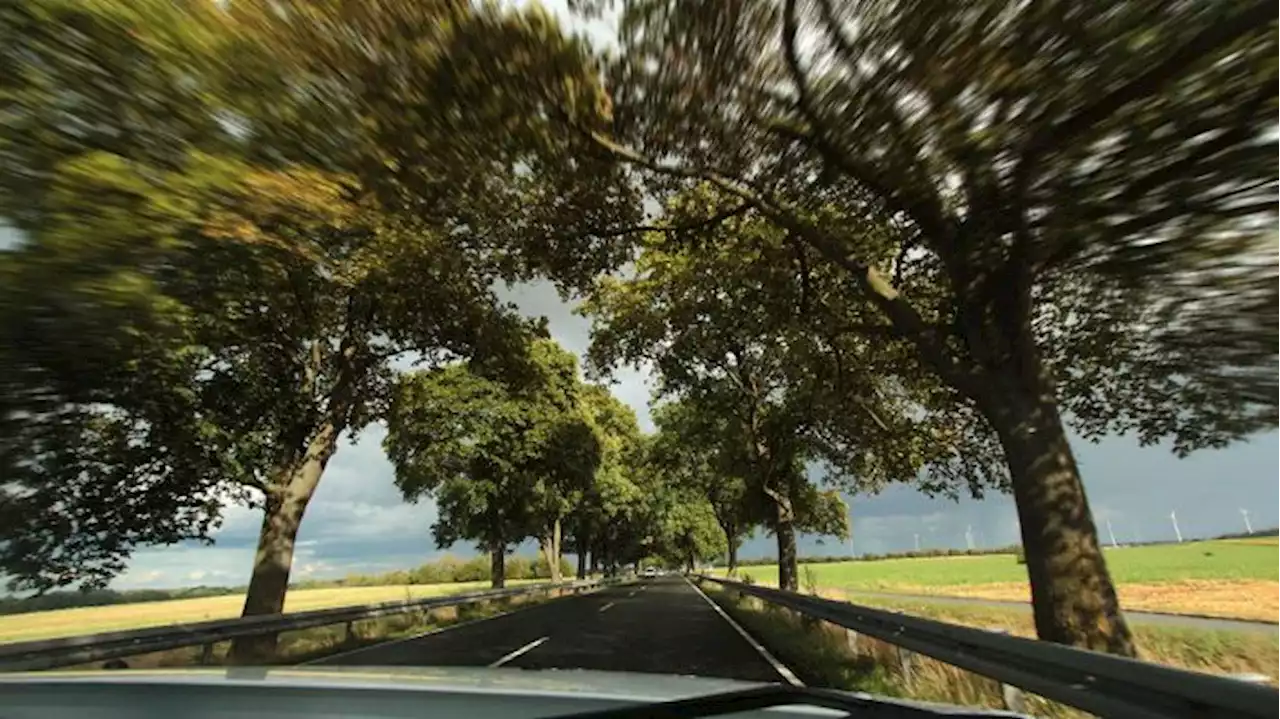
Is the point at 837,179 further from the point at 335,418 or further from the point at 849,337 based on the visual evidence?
the point at 335,418

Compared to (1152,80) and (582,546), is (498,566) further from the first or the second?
(1152,80)

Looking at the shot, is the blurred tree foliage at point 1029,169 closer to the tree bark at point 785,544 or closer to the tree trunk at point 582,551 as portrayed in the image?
the tree bark at point 785,544

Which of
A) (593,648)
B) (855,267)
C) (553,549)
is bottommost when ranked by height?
(593,648)

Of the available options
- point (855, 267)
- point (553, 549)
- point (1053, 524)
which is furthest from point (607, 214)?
point (553, 549)

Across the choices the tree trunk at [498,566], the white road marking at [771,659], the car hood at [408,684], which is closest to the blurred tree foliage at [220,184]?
the car hood at [408,684]

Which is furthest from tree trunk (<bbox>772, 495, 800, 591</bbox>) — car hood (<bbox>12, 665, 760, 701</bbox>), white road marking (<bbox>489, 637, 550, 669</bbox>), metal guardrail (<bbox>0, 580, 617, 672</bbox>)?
car hood (<bbox>12, 665, 760, 701</bbox>)

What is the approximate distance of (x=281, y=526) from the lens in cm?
1680

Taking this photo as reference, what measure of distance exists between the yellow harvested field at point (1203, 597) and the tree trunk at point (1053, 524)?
59.1ft

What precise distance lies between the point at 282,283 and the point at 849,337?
1083cm

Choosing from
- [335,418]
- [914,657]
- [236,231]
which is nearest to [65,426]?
[236,231]

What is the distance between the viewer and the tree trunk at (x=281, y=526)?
1647 centimetres

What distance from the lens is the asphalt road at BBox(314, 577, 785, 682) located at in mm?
11734

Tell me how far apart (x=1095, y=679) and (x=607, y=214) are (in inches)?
369

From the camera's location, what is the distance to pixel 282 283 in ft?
30.8
